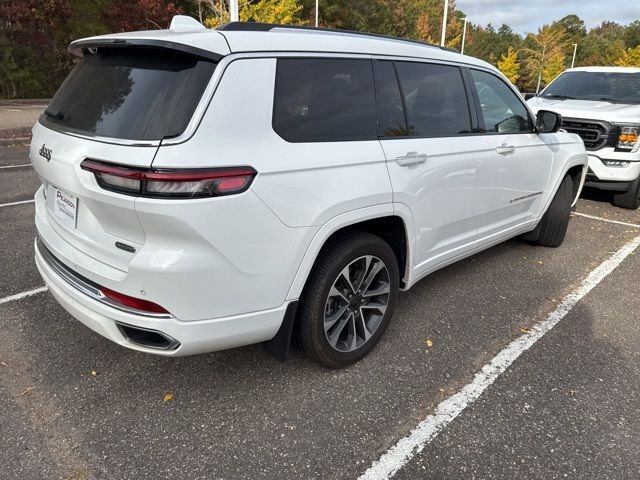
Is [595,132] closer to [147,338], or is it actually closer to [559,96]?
[559,96]

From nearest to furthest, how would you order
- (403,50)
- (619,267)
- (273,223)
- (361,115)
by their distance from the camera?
(273,223) → (361,115) → (403,50) → (619,267)

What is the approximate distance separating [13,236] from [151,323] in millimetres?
3498

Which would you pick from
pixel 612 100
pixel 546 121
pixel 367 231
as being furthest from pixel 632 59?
pixel 367 231

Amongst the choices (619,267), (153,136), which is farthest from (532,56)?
(153,136)

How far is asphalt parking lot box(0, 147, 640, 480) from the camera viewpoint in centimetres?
225

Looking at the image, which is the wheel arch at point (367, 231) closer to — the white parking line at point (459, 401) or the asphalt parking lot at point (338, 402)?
the asphalt parking lot at point (338, 402)

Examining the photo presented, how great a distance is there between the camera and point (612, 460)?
2.32 meters

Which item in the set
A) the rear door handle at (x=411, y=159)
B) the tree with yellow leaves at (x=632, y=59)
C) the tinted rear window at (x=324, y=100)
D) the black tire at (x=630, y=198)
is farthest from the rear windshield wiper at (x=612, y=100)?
the tree with yellow leaves at (x=632, y=59)

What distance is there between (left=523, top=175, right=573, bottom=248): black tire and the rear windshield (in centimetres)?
396

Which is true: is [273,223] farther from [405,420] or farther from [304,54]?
[405,420]

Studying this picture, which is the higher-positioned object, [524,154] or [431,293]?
[524,154]

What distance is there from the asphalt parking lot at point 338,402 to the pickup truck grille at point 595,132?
3.50 meters

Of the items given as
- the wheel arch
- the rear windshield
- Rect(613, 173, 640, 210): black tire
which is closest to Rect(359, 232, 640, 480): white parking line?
the wheel arch

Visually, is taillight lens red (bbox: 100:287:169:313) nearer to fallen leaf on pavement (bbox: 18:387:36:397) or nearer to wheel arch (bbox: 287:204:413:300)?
wheel arch (bbox: 287:204:413:300)
